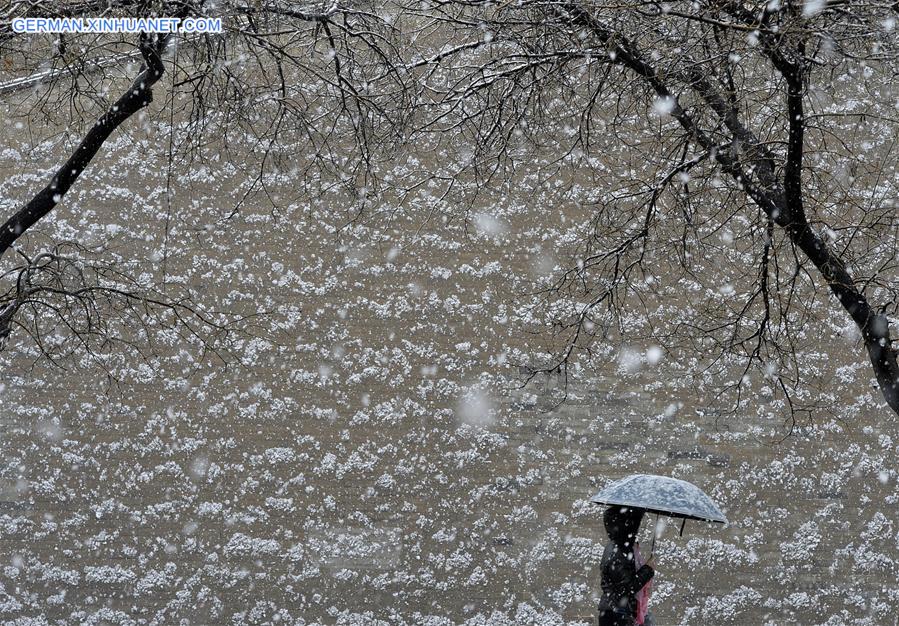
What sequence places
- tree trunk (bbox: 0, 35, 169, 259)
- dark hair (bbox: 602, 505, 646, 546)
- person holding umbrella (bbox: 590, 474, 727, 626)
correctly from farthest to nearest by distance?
dark hair (bbox: 602, 505, 646, 546)
person holding umbrella (bbox: 590, 474, 727, 626)
tree trunk (bbox: 0, 35, 169, 259)

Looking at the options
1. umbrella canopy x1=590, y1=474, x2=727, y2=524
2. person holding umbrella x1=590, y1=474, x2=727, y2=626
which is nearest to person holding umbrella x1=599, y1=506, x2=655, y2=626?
person holding umbrella x1=590, y1=474, x2=727, y2=626

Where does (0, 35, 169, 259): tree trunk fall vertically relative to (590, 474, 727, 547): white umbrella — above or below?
above

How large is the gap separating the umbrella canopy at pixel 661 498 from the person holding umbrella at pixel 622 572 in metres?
0.12

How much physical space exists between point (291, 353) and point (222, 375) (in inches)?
25.4

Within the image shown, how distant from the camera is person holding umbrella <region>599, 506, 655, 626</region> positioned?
4750mm

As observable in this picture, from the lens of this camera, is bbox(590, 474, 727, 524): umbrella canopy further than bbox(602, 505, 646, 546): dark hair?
No

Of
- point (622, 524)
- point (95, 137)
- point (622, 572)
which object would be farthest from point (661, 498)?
point (95, 137)

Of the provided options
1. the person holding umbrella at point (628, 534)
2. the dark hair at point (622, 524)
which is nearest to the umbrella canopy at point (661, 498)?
the person holding umbrella at point (628, 534)

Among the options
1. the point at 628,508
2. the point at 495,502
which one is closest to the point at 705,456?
the point at 495,502

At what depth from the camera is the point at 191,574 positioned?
7.19 m

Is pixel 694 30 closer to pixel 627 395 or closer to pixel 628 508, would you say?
pixel 628 508

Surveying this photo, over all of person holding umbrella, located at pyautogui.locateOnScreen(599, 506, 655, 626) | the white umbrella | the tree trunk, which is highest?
the tree trunk

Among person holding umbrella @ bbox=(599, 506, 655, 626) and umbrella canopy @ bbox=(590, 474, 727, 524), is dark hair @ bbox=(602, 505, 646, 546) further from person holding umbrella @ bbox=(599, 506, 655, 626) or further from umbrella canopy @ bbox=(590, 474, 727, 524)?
umbrella canopy @ bbox=(590, 474, 727, 524)

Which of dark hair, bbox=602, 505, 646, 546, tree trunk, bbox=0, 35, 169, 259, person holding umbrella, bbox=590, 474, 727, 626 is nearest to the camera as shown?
tree trunk, bbox=0, 35, 169, 259
